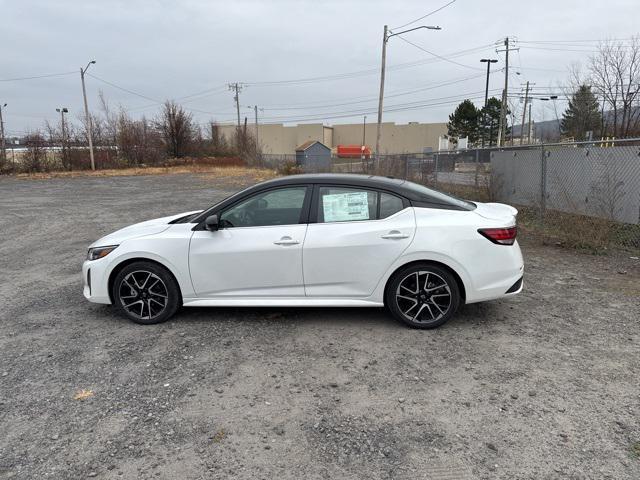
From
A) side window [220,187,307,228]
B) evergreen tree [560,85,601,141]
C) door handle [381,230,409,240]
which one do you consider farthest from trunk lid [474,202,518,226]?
evergreen tree [560,85,601,141]

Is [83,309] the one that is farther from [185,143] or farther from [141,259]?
[185,143]

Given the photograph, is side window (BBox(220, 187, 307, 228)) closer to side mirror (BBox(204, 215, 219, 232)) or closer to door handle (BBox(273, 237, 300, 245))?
side mirror (BBox(204, 215, 219, 232))

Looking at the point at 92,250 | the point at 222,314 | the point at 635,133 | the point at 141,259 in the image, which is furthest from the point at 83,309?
the point at 635,133

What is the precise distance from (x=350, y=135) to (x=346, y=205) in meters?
112

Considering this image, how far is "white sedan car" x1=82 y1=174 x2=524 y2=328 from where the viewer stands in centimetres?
437

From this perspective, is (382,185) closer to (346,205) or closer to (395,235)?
(346,205)

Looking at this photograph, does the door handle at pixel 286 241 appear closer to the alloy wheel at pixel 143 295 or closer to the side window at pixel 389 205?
the side window at pixel 389 205

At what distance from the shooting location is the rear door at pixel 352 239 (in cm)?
437

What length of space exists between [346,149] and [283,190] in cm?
9048

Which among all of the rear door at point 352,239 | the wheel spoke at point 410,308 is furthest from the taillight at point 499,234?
the wheel spoke at point 410,308

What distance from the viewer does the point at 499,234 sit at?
4363 mm

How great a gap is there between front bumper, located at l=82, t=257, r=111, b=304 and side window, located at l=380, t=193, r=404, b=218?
109 inches

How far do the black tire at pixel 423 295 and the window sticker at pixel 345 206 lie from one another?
2.22ft

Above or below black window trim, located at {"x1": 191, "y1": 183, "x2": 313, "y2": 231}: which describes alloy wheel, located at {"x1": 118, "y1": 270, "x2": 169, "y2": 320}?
below
